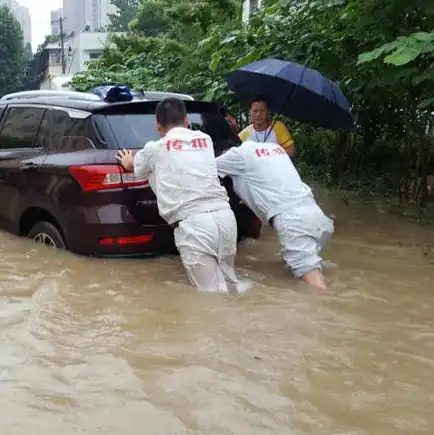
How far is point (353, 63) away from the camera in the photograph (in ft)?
26.6

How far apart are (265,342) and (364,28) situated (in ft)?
15.2

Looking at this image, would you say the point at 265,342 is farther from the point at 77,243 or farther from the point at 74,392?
the point at 77,243

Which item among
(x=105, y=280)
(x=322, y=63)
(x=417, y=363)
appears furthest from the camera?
(x=322, y=63)

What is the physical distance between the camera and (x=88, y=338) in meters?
4.12

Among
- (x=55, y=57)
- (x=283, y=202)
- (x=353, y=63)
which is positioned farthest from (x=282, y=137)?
(x=55, y=57)

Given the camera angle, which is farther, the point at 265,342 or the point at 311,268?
the point at 311,268

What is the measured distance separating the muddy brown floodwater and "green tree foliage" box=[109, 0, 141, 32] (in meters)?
70.5

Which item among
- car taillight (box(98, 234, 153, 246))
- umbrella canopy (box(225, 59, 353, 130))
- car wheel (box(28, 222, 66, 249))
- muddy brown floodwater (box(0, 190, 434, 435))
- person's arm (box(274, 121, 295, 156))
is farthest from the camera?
person's arm (box(274, 121, 295, 156))

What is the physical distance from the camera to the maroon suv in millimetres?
5113

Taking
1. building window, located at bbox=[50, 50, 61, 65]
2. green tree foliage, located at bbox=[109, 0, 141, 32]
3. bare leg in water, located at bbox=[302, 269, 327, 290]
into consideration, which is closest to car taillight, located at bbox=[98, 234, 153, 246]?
bare leg in water, located at bbox=[302, 269, 327, 290]

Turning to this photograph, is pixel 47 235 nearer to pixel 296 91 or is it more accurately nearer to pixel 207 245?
pixel 207 245

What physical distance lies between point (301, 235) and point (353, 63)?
12.0 feet

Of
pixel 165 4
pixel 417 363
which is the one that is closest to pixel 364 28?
pixel 417 363

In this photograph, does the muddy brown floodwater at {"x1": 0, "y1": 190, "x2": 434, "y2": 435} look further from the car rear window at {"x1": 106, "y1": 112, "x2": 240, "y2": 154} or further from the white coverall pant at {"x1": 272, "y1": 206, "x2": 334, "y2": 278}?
the car rear window at {"x1": 106, "y1": 112, "x2": 240, "y2": 154}
